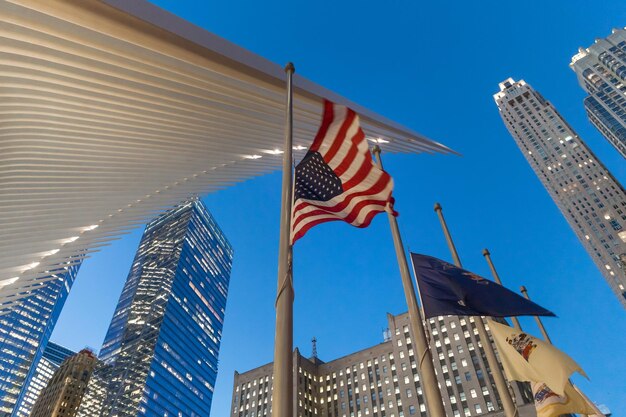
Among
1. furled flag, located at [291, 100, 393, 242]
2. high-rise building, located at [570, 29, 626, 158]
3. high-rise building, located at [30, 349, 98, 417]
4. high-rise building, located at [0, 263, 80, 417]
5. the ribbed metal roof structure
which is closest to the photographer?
furled flag, located at [291, 100, 393, 242]

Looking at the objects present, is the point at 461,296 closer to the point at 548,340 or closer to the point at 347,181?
the point at 347,181

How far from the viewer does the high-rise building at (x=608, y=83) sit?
116 metres

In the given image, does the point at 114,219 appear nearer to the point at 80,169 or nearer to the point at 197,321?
the point at 80,169

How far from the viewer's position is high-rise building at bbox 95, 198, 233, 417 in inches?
5684

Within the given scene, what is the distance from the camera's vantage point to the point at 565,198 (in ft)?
372

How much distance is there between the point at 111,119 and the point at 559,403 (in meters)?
17.6

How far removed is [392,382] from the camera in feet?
305

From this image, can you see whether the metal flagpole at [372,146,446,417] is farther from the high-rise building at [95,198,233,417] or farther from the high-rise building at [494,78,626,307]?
the high-rise building at [95,198,233,417]

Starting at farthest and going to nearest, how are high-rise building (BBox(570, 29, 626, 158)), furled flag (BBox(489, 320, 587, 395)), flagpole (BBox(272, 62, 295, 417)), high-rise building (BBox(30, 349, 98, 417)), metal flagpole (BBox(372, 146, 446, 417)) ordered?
1. high-rise building (BBox(30, 349, 98, 417))
2. high-rise building (BBox(570, 29, 626, 158))
3. furled flag (BBox(489, 320, 587, 395))
4. metal flagpole (BBox(372, 146, 446, 417))
5. flagpole (BBox(272, 62, 295, 417))

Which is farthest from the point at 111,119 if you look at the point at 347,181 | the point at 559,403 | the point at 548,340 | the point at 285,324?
the point at 548,340

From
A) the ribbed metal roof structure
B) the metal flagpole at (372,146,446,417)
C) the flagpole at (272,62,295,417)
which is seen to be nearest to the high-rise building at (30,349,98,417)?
the ribbed metal roof structure

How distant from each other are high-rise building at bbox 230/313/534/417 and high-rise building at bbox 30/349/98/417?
4858 centimetres

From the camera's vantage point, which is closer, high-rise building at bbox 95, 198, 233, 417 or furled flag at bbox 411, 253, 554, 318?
furled flag at bbox 411, 253, 554, 318

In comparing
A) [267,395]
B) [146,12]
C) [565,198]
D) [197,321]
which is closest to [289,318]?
[146,12]
